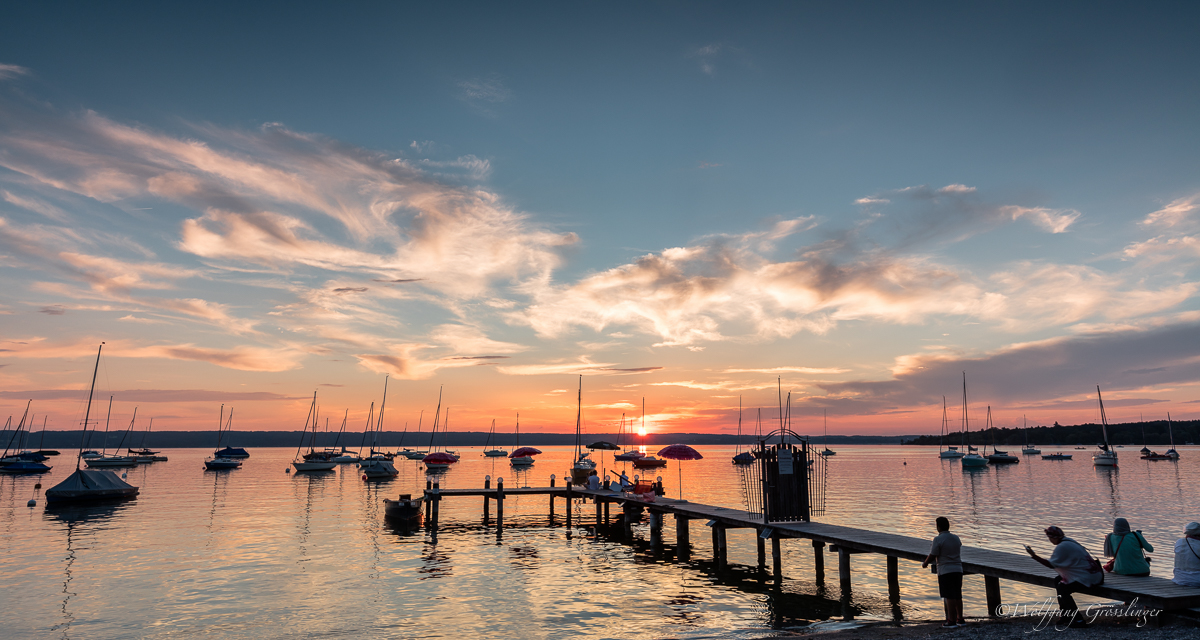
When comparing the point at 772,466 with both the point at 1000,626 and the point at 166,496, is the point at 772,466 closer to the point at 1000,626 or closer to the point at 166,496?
the point at 1000,626

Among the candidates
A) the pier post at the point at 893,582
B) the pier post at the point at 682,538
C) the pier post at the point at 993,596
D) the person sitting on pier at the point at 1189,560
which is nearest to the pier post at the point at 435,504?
the pier post at the point at 682,538

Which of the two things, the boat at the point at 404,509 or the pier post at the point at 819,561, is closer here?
the pier post at the point at 819,561

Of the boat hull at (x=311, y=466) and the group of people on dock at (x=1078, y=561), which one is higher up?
the group of people on dock at (x=1078, y=561)

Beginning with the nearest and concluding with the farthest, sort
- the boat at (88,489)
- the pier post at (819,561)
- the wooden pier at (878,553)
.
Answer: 1. the wooden pier at (878,553)
2. the pier post at (819,561)
3. the boat at (88,489)

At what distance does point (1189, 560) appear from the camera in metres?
14.1

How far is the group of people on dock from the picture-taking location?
1419cm

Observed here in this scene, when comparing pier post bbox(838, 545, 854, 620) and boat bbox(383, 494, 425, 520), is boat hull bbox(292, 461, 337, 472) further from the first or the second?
pier post bbox(838, 545, 854, 620)

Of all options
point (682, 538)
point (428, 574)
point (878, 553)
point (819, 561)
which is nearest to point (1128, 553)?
point (878, 553)

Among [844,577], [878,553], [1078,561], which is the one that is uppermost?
[1078,561]

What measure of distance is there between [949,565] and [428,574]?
20000mm

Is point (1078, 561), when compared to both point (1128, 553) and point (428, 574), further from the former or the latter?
point (428, 574)

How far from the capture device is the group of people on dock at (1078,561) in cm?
1419

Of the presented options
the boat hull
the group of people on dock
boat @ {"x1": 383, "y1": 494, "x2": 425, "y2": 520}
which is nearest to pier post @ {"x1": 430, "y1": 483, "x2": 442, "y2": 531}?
boat @ {"x1": 383, "y1": 494, "x2": 425, "y2": 520}

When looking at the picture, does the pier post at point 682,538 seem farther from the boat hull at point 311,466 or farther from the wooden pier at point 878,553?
the boat hull at point 311,466
